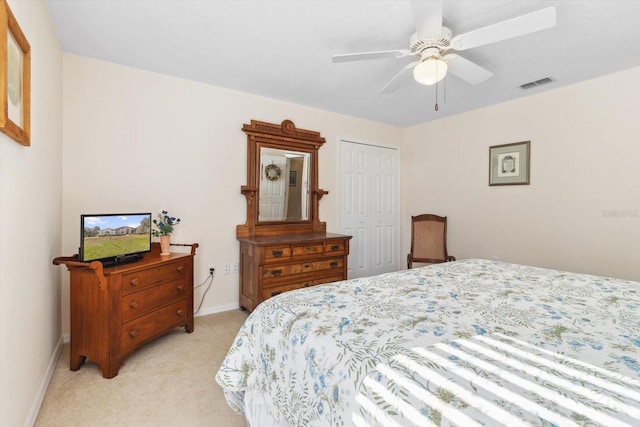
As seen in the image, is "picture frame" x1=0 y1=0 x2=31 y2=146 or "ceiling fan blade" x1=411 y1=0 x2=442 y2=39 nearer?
"picture frame" x1=0 y1=0 x2=31 y2=146

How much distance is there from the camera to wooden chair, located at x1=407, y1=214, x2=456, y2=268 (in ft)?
13.0

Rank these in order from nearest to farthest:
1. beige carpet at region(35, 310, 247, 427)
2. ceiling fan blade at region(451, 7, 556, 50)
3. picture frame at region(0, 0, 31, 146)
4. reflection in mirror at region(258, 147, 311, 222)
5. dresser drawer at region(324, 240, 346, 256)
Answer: picture frame at region(0, 0, 31, 146) < ceiling fan blade at region(451, 7, 556, 50) < beige carpet at region(35, 310, 247, 427) < dresser drawer at region(324, 240, 346, 256) < reflection in mirror at region(258, 147, 311, 222)

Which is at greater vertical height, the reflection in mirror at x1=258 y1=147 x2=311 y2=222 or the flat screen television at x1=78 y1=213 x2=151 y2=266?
the reflection in mirror at x1=258 y1=147 x2=311 y2=222

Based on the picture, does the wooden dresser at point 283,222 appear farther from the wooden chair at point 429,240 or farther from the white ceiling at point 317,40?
the wooden chair at point 429,240

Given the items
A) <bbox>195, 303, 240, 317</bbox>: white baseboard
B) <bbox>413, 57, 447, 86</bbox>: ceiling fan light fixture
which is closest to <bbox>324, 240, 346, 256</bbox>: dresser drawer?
<bbox>195, 303, 240, 317</bbox>: white baseboard

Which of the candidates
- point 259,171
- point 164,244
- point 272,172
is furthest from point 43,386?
point 272,172

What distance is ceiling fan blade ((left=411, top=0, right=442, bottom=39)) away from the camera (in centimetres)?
160

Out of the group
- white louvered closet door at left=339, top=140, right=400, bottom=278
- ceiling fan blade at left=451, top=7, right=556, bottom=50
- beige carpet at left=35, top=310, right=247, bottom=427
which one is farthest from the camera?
white louvered closet door at left=339, top=140, right=400, bottom=278

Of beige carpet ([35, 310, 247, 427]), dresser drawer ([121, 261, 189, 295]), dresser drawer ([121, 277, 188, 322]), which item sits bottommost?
beige carpet ([35, 310, 247, 427])

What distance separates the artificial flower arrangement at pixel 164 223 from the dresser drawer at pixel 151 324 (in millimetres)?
630

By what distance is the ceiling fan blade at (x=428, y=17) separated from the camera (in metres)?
1.60

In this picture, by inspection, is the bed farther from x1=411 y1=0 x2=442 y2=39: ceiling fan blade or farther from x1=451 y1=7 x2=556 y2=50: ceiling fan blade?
x1=411 y1=0 x2=442 y2=39: ceiling fan blade

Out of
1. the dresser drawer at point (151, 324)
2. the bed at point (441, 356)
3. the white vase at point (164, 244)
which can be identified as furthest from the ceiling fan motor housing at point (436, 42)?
the dresser drawer at point (151, 324)

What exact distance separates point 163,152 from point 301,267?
5.91ft
